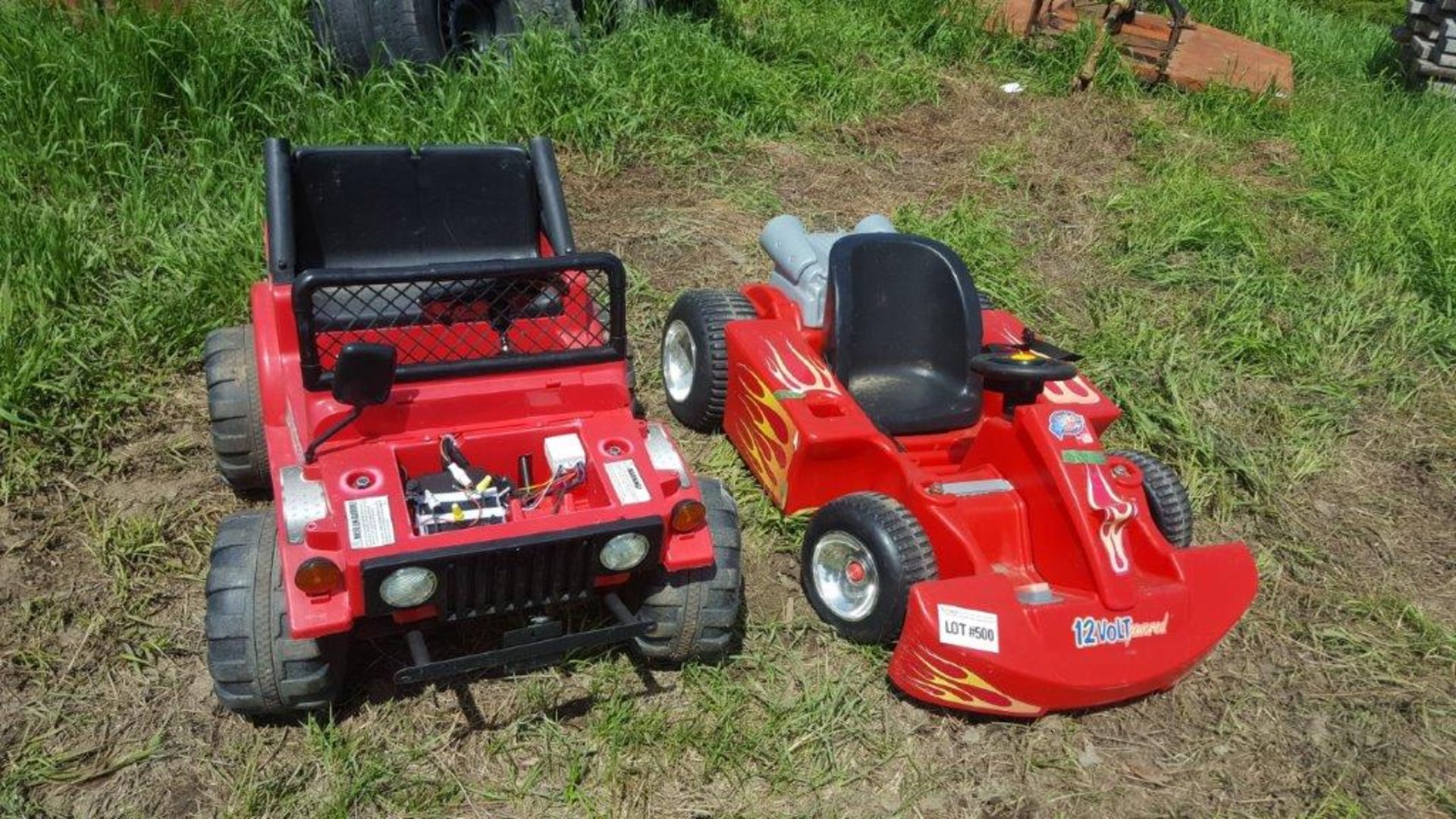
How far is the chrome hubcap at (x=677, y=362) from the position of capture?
4355 millimetres

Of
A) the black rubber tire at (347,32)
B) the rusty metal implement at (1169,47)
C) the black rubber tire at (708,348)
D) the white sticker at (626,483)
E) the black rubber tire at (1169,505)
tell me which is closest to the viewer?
the white sticker at (626,483)

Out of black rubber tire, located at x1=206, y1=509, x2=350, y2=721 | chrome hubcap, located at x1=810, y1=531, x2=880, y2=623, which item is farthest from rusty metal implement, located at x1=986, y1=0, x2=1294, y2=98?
black rubber tire, located at x1=206, y1=509, x2=350, y2=721

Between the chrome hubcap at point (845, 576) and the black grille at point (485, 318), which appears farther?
the chrome hubcap at point (845, 576)

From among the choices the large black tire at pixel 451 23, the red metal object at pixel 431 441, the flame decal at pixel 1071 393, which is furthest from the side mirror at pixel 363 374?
the large black tire at pixel 451 23

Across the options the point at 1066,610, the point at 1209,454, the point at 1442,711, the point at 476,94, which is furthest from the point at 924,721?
the point at 476,94

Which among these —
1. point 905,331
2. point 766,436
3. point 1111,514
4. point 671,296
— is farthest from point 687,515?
point 671,296

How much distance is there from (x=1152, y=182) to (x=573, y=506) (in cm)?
452

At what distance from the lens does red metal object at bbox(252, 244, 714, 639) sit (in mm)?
2678

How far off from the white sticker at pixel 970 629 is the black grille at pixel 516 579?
0.89 m

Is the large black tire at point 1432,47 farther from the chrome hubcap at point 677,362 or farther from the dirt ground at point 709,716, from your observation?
the chrome hubcap at point 677,362

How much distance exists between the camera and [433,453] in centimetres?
310

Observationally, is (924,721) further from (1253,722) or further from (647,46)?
A: (647,46)

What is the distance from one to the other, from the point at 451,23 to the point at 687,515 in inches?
164

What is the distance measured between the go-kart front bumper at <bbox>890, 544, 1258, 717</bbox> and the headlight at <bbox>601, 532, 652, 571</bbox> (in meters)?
0.71
